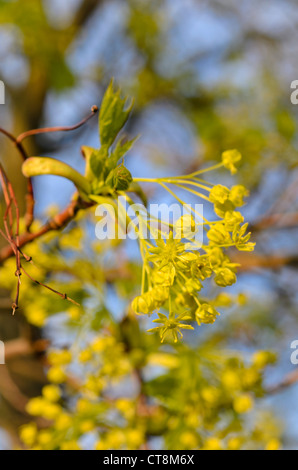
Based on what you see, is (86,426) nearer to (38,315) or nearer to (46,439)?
(46,439)

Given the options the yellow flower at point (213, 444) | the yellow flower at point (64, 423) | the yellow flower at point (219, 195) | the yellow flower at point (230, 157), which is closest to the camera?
the yellow flower at point (219, 195)

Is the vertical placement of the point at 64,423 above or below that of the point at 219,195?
below

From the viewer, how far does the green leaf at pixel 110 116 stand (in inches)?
30.1

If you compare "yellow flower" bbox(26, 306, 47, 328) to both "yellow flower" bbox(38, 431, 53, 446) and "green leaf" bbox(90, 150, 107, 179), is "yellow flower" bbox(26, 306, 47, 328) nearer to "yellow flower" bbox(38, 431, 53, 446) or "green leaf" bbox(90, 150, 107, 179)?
"yellow flower" bbox(38, 431, 53, 446)

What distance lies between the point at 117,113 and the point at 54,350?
81 centimetres

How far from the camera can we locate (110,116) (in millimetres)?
770

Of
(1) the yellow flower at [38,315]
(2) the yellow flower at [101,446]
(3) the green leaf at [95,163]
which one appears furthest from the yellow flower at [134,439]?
(3) the green leaf at [95,163]

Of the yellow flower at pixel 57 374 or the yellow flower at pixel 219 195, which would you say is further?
the yellow flower at pixel 57 374

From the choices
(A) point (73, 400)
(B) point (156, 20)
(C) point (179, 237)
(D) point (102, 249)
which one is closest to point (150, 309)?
(C) point (179, 237)

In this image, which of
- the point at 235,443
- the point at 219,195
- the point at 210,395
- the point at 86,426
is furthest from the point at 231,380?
the point at 219,195

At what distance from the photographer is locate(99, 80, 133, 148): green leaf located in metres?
0.76

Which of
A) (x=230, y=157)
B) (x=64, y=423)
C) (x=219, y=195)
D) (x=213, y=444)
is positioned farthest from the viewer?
(x=64, y=423)

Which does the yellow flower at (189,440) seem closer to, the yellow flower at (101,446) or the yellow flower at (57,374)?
the yellow flower at (101,446)
